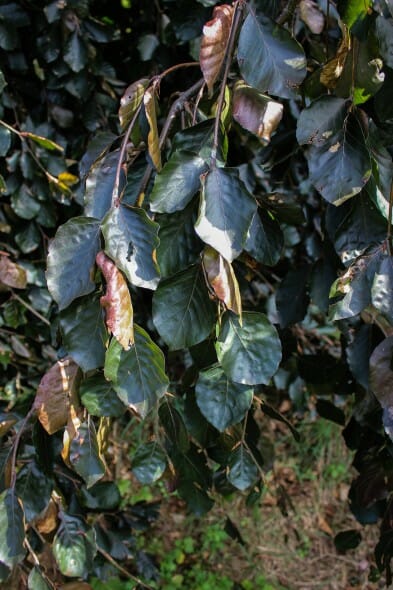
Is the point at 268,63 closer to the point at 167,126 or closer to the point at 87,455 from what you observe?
the point at 167,126

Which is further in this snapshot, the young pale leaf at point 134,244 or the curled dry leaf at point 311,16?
the curled dry leaf at point 311,16

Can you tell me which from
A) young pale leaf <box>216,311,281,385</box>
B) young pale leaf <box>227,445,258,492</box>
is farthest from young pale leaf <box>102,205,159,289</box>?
young pale leaf <box>227,445,258,492</box>

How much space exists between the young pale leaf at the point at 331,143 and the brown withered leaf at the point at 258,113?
0.03 meters

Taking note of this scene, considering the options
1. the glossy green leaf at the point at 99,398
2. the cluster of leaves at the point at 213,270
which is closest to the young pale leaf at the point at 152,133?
the cluster of leaves at the point at 213,270

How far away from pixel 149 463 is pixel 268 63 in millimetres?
594

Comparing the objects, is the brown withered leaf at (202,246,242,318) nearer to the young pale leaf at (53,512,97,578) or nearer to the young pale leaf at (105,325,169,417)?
the young pale leaf at (105,325,169,417)

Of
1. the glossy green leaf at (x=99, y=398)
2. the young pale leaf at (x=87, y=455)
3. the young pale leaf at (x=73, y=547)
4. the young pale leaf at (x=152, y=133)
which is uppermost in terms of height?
the young pale leaf at (x=152, y=133)

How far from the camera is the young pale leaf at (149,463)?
910 millimetres

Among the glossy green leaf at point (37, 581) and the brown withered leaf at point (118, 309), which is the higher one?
the brown withered leaf at point (118, 309)

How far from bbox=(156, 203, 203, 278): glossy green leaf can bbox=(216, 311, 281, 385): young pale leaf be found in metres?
0.09

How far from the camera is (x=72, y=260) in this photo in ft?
2.16

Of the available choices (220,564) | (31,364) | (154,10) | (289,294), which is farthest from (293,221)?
(220,564)

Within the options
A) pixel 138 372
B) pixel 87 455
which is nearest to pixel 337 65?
pixel 138 372

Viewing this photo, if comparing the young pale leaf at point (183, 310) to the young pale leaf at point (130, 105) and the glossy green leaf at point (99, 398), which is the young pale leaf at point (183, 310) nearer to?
the glossy green leaf at point (99, 398)
